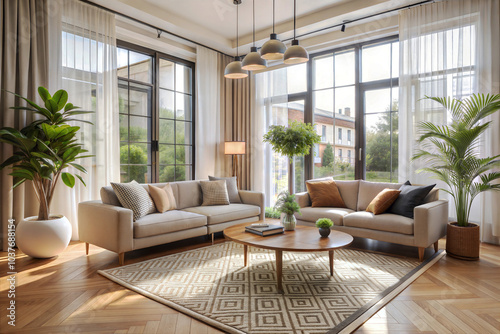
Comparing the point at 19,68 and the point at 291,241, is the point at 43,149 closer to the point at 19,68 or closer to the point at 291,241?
the point at 19,68

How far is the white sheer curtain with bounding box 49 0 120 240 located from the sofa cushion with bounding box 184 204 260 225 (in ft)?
4.56

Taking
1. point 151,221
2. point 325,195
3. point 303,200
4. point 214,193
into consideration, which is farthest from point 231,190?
point 151,221

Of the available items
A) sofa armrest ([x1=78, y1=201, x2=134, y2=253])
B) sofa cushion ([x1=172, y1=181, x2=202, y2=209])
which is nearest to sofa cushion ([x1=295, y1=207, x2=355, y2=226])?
sofa cushion ([x1=172, y1=181, x2=202, y2=209])

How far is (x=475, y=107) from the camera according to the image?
3502mm

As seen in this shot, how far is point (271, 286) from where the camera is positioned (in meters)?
2.69

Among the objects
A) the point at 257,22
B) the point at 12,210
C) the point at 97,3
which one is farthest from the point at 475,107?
the point at 12,210

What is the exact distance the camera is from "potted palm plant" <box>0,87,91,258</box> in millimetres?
3283

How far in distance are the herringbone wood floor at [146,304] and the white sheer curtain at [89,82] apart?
1.28 meters

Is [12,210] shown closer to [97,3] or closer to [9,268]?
[9,268]

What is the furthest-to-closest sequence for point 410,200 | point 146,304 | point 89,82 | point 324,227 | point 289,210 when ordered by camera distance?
point 89,82
point 410,200
point 289,210
point 324,227
point 146,304

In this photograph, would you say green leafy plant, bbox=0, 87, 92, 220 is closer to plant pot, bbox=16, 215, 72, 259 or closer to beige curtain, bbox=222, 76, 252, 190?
plant pot, bbox=16, 215, 72, 259

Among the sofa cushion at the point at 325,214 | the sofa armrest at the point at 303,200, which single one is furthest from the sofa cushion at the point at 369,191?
the sofa armrest at the point at 303,200

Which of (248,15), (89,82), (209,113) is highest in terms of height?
(248,15)

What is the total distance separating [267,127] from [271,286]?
3827 mm
